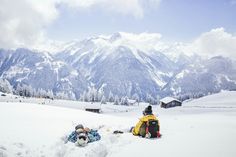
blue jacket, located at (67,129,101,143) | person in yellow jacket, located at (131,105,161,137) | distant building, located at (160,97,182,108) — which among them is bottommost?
blue jacket, located at (67,129,101,143)

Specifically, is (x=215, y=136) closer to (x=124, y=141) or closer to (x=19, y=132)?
(x=124, y=141)

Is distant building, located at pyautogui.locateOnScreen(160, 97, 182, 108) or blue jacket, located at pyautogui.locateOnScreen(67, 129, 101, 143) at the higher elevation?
distant building, located at pyautogui.locateOnScreen(160, 97, 182, 108)

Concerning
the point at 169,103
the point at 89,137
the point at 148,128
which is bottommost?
the point at 89,137

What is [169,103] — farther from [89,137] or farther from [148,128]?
[89,137]

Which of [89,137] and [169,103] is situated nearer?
[89,137]

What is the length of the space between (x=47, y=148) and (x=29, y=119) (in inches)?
262

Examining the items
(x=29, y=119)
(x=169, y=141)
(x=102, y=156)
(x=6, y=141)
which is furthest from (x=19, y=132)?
(x=169, y=141)

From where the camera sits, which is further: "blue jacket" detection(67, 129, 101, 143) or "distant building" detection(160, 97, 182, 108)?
"distant building" detection(160, 97, 182, 108)

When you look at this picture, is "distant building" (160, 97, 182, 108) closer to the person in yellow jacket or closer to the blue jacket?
the person in yellow jacket

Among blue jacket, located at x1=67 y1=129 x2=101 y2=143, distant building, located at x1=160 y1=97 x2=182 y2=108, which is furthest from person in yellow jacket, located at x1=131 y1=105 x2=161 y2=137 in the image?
distant building, located at x1=160 y1=97 x2=182 y2=108

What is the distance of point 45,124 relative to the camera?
77.7ft

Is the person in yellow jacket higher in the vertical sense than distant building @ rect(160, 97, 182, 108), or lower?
lower

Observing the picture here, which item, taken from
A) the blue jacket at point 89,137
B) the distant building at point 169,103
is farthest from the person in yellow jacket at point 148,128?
the distant building at point 169,103


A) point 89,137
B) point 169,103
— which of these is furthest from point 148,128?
point 169,103
